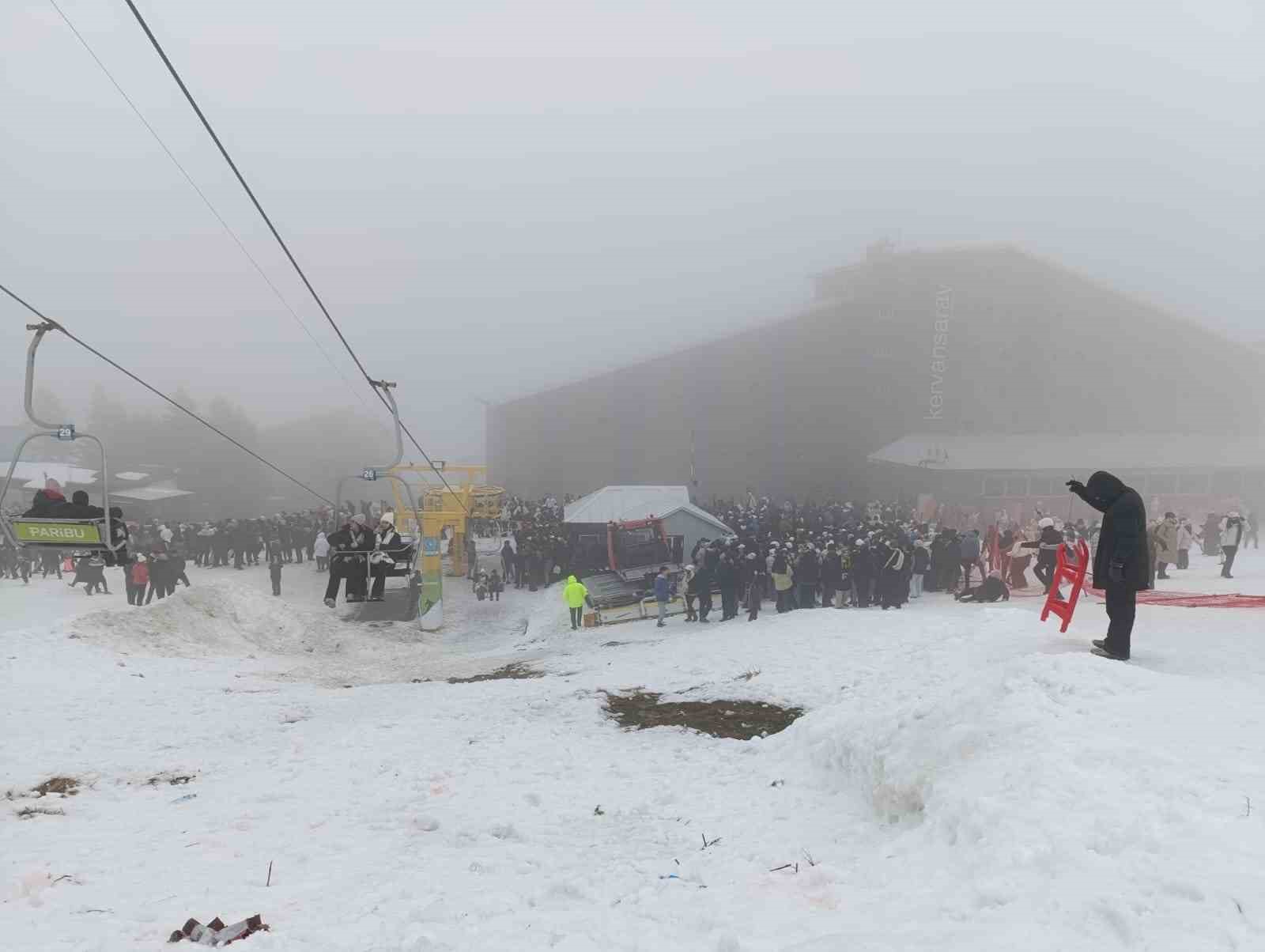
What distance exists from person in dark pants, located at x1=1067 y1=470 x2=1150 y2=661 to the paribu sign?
11.5 metres

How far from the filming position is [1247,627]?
8.71 metres

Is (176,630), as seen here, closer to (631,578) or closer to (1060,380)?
(631,578)

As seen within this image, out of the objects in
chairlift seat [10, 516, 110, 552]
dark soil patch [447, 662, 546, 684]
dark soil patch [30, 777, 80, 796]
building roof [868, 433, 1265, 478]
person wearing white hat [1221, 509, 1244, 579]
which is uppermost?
building roof [868, 433, 1265, 478]

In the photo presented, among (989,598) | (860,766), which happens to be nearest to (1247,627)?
(860,766)

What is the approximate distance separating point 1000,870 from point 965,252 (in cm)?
3079

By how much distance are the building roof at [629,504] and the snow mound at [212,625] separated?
9.12m

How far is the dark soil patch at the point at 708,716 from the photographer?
9.47 meters

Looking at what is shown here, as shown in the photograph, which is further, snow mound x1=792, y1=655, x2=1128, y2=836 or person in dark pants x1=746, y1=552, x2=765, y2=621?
person in dark pants x1=746, y1=552, x2=765, y2=621

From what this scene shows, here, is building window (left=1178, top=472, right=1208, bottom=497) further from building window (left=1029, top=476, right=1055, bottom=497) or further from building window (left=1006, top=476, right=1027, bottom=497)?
building window (left=1006, top=476, right=1027, bottom=497)

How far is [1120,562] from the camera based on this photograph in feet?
21.3

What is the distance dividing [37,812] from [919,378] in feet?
101

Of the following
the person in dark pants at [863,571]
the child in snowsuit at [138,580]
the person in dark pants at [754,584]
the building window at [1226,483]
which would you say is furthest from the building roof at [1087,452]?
the child in snowsuit at [138,580]

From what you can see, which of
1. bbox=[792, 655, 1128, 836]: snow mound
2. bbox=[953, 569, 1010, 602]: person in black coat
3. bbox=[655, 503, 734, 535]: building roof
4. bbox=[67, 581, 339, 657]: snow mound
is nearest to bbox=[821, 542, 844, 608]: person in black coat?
bbox=[953, 569, 1010, 602]: person in black coat

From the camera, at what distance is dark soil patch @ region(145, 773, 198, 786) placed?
862 centimetres
